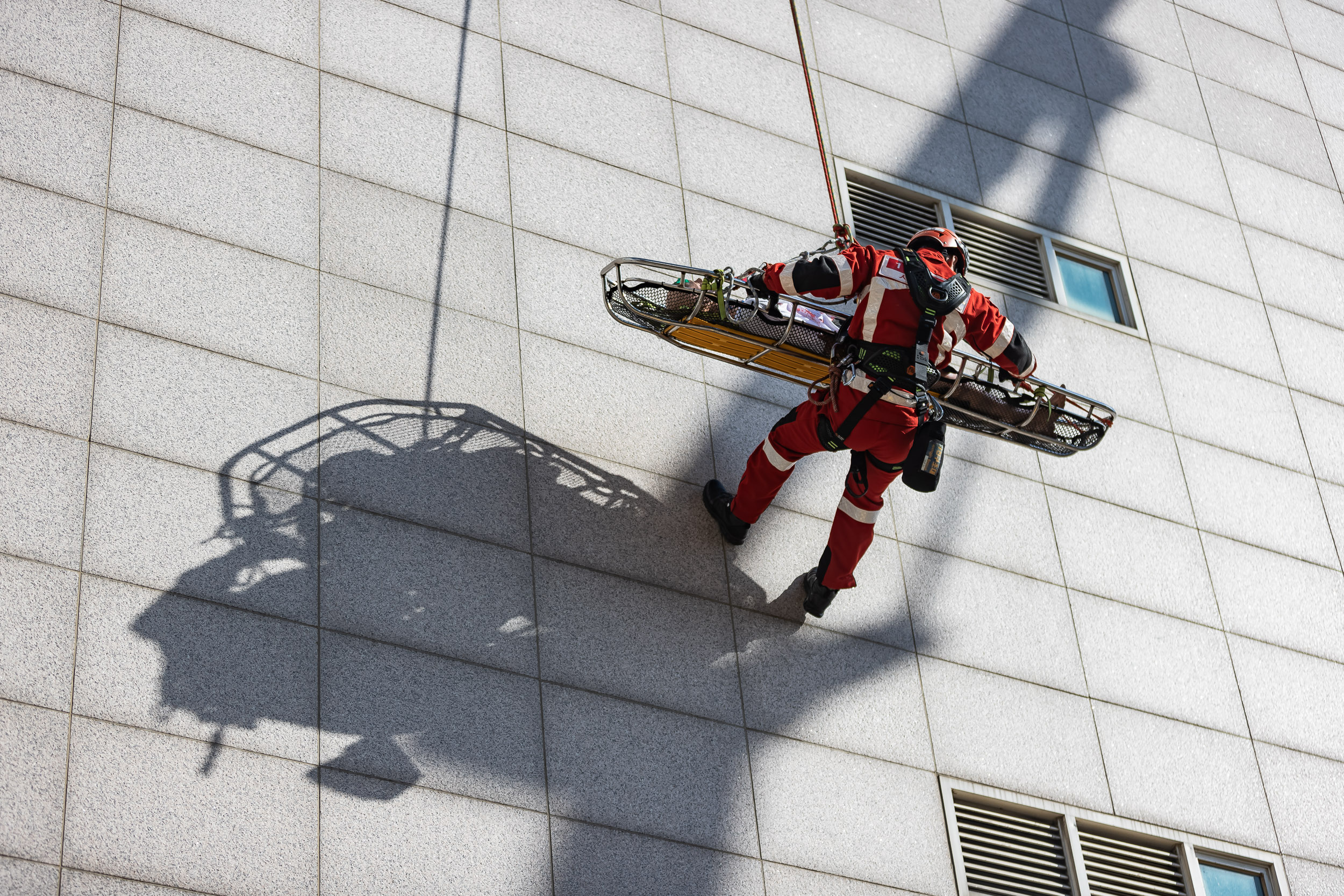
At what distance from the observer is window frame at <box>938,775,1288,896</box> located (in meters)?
6.86

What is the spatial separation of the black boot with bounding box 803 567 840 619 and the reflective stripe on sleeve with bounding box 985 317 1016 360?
1.45 metres

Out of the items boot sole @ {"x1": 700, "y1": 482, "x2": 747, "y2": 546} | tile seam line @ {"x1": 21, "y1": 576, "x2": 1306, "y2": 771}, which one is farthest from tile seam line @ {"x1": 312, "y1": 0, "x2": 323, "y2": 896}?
boot sole @ {"x1": 700, "y1": 482, "x2": 747, "y2": 546}

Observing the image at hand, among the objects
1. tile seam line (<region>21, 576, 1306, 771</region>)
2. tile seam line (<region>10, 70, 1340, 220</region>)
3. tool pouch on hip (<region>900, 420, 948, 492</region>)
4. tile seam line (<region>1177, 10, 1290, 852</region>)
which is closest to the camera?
tile seam line (<region>21, 576, 1306, 771</region>)

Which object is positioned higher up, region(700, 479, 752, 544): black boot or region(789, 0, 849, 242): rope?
region(789, 0, 849, 242): rope

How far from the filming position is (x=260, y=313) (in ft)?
22.4

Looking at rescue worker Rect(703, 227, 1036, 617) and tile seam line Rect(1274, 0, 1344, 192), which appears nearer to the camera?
rescue worker Rect(703, 227, 1036, 617)

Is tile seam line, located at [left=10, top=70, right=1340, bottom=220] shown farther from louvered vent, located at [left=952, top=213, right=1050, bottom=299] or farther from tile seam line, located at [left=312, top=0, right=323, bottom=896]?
louvered vent, located at [left=952, top=213, right=1050, bottom=299]

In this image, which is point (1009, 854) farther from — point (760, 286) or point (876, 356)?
point (760, 286)

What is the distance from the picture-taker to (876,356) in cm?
635

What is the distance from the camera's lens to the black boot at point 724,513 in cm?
708

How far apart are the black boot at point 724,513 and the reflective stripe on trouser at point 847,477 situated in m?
0.06

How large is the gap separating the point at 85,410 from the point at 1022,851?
5195mm

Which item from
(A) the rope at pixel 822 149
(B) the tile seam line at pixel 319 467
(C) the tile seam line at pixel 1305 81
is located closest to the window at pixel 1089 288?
(A) the rope at pixel 822 149

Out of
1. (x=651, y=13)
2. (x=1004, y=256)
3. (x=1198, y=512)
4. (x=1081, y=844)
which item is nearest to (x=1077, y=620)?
(x=1081, y=844)
